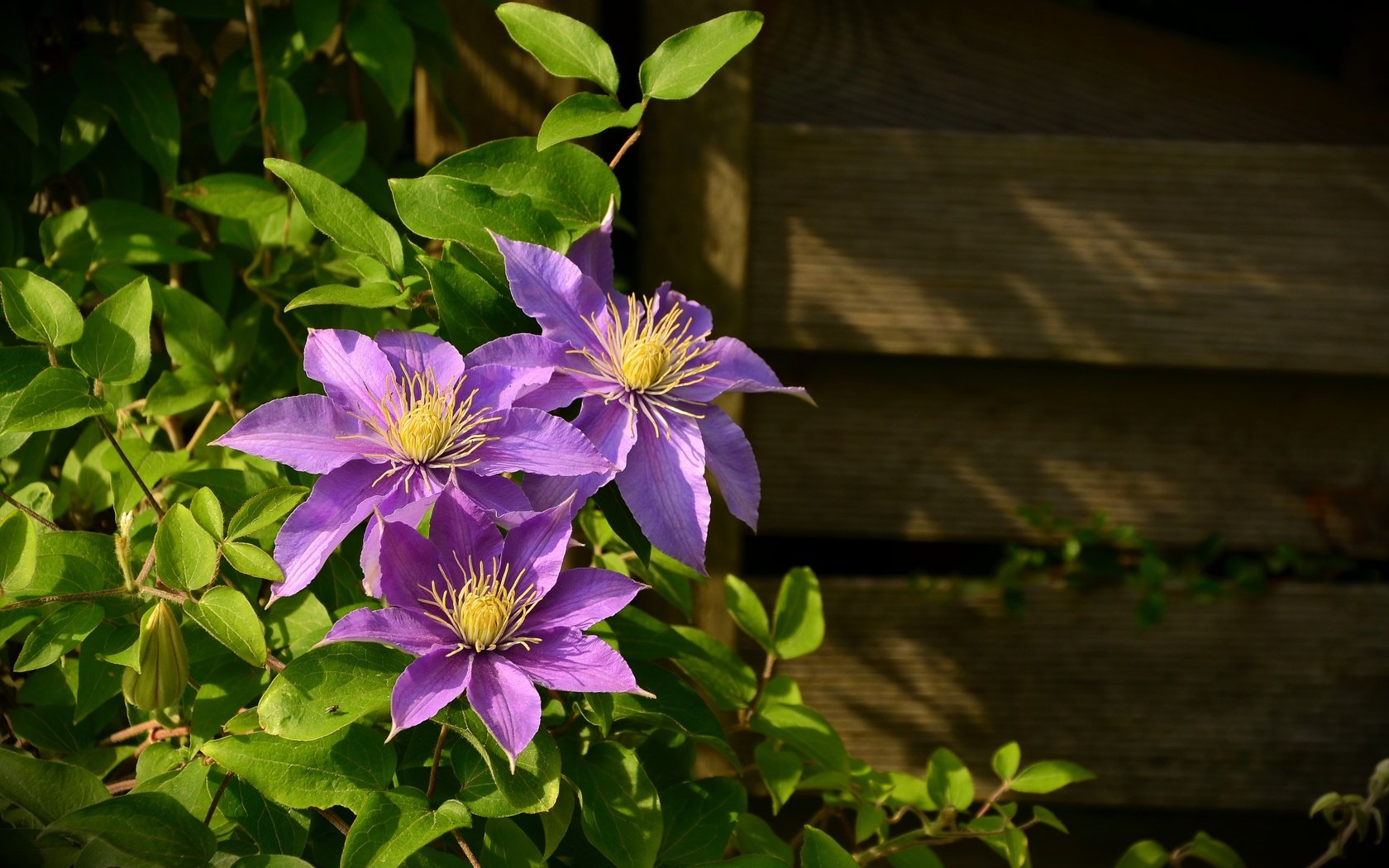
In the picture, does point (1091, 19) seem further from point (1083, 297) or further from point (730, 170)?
point (730, 170)

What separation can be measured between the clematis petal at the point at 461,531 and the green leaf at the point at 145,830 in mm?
171

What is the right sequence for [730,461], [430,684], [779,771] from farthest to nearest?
[779,771], [730,461], [430,684]

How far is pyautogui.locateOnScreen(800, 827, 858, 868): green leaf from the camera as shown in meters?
0.59

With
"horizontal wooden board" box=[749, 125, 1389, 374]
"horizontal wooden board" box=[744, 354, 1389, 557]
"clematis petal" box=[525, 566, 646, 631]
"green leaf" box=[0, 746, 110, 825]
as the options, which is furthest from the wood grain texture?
"green leaf" box=[0, 746, 110, 825]

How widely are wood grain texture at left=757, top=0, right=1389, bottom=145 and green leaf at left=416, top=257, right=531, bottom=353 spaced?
65 centimetres

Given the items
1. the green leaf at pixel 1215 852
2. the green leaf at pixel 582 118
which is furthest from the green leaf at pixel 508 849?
the green leaf at pixel 1215 852

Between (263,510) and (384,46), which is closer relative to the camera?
(263,510)

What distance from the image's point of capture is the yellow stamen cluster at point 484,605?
0.50 m

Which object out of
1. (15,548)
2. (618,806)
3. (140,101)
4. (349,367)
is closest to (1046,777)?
(618,806)

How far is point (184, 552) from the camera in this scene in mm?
552

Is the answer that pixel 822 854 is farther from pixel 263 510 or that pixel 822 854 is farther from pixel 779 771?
pixel 263 510

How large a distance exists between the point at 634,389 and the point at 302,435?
0.56 ft

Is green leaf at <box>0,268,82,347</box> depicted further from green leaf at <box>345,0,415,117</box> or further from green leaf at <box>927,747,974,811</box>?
green leaf at <box>927,747,974,811</box>

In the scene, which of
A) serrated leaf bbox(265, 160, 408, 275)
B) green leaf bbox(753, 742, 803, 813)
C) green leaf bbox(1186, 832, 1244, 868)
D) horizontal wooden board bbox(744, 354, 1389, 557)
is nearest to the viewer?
serrated leaf bbox(265, 160, 408, 275)
